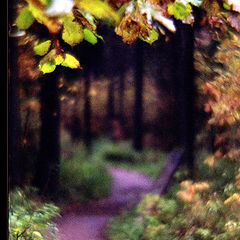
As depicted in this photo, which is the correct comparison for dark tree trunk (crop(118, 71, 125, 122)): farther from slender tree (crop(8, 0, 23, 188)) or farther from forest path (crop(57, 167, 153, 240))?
slender tree (crop(8, 0, 23, 188))

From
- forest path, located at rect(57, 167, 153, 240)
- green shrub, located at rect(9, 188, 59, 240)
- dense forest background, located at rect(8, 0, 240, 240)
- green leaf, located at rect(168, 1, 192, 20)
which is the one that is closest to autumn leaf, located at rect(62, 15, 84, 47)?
green leaf, located at rect(168, 1, 192, 20)

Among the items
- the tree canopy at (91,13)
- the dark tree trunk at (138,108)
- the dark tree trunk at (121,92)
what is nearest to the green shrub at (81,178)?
the dark tree trunk at (138,108)

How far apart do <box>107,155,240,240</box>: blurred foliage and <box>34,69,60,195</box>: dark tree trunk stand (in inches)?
24.4

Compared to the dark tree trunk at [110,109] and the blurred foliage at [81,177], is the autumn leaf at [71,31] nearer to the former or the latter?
the dark tree trunk at [110,109]

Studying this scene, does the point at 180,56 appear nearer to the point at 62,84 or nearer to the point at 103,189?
the point at 62,84

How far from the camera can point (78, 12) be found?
1717mm

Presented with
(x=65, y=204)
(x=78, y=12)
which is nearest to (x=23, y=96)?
(x=65, y=204)

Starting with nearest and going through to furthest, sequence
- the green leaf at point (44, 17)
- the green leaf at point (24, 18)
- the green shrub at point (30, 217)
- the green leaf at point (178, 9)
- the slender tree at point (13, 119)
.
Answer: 1. the green leaf at point (44, 17)
2. the green leaf at point (24, 18)
3. the green leaf at point (178, 9)
4. the green shrub at point (30, 217)
5. the slender tree at point (13, 119)

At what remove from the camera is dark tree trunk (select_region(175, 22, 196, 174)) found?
3.11 m

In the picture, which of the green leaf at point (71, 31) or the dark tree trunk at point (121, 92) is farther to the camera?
the dark tree trunk at point (121, 92)

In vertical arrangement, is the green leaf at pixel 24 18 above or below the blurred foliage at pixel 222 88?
above

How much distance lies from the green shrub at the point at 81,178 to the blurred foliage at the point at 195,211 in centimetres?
29

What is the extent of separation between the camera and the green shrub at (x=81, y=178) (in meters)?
3.06

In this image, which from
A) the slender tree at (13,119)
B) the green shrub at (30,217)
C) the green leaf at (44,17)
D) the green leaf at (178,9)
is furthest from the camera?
the slender tree at (13,119)
